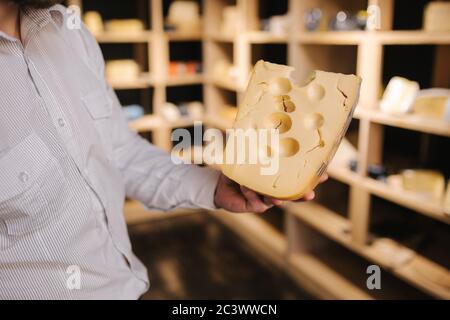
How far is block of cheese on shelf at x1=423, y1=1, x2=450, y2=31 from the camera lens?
6.34 feet

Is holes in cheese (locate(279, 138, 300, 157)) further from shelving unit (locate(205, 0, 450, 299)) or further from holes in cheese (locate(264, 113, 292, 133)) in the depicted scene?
shelving unit (locate(205, 0, 450, 299))

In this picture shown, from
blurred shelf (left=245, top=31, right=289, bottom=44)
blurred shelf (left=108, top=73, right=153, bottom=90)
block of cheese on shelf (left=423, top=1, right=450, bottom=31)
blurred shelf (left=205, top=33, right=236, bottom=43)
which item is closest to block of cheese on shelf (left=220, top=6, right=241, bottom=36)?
blurred shelf (left=205, top=33, right=236, bottom=43)

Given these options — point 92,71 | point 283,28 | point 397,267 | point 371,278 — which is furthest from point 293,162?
point 283,28

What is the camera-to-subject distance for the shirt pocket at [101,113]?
1142 millimetres

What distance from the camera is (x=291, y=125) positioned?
38.8 inches

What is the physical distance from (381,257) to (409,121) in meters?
0.72

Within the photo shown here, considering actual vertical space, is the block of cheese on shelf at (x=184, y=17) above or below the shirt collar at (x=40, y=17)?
above

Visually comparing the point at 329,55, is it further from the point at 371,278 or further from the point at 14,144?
the point at 14,144

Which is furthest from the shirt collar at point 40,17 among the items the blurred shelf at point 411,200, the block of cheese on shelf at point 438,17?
the blurred shelf at point 411,200

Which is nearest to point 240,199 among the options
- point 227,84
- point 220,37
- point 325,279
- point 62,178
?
point 62,178

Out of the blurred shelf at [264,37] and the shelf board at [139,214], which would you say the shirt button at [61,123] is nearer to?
the blurred shelf at [264,37]

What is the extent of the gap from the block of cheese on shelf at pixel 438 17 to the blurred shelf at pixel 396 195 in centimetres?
76

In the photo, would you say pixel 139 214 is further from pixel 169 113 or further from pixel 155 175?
pixel 155 175
